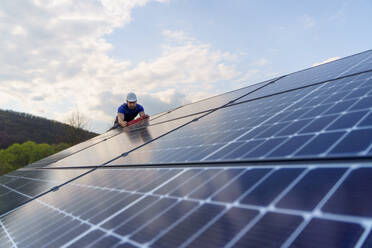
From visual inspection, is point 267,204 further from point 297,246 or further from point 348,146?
point 348,146

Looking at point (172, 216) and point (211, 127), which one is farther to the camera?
point (211, 127)

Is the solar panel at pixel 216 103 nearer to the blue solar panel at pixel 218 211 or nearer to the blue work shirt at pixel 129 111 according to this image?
the blue work shirt at pixel 129 111

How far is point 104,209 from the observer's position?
3.18 meters

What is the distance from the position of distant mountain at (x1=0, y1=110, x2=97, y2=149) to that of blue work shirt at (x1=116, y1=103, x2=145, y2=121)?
244 feet

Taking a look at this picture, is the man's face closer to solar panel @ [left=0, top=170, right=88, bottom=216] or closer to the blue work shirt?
the blue work shirt

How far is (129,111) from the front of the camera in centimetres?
1560

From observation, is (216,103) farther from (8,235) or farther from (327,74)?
(8,235)

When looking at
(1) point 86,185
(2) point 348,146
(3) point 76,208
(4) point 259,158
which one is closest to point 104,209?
(3) point 76,208

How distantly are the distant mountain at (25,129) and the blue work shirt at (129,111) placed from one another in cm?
7439

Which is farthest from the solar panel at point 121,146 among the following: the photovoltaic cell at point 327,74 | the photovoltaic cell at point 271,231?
the photovoltaic cell at point 271,231

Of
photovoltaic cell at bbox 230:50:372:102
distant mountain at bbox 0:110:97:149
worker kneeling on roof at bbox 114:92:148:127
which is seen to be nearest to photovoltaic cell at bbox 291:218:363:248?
photovoltaic cell at bbox 230:50:372:102

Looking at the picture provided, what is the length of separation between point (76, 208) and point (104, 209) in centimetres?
66

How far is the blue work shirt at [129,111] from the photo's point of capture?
15.5 meters

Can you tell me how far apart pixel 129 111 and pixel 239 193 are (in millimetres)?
13922
